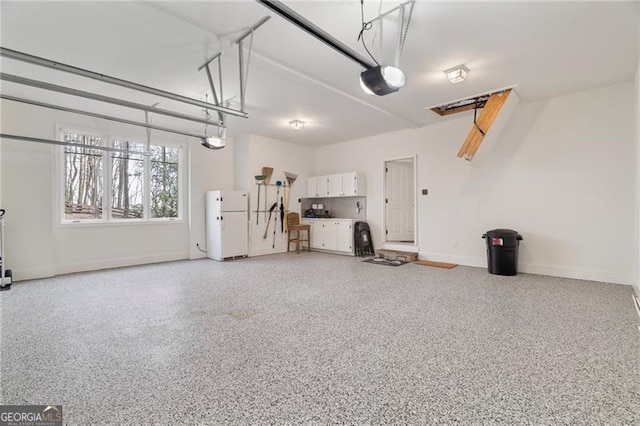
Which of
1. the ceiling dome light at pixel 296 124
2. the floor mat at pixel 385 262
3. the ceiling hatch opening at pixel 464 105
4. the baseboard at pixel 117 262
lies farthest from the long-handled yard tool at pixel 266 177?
the ceiling hatch opening at pixel 464 105

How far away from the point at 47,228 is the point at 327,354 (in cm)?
554

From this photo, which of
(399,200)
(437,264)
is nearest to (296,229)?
(399,200)

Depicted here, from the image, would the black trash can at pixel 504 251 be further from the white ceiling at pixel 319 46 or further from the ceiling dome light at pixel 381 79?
the ceiling dome light at pixel 381 79

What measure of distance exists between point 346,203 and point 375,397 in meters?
6.35

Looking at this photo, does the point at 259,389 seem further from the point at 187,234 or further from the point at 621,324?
the point at 187,234

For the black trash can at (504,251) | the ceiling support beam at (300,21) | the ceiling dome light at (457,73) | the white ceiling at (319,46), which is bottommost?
the black trash can at (504,251)

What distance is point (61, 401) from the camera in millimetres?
1729

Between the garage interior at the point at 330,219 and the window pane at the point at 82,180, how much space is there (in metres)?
0.04

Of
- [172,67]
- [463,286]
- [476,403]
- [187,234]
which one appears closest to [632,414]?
[476,403]

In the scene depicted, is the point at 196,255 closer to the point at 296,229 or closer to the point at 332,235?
the point at 296,229

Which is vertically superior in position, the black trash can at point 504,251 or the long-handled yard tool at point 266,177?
the long-handled yard tool at point 266,177

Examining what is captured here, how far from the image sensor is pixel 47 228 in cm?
498

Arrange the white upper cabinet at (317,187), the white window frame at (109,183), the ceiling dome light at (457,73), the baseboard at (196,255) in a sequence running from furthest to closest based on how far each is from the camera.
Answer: the white upper cabinet at (317,187), the baseboard at (196,255), the white window frame at (109,183), the ceiling dome light at (457,73)

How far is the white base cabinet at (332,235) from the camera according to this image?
23.4 ft
